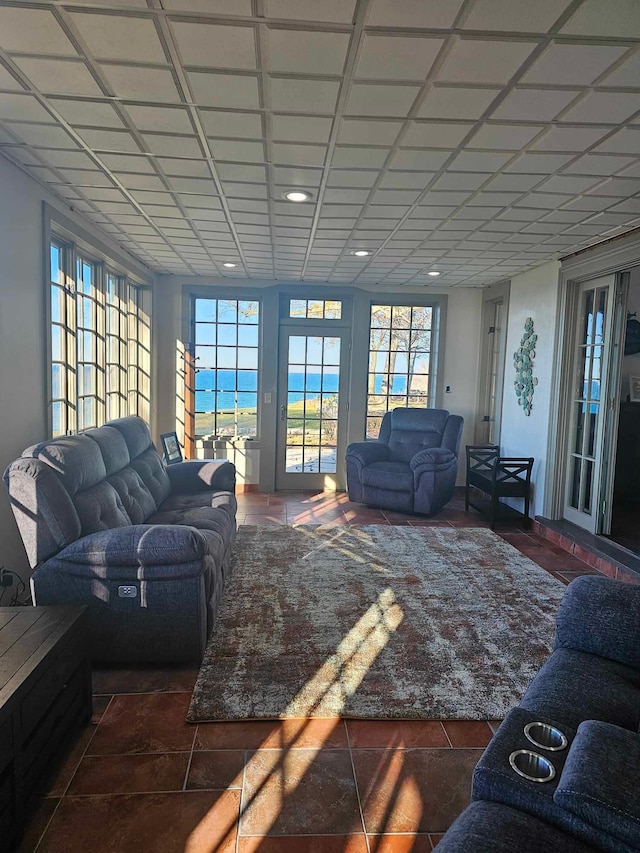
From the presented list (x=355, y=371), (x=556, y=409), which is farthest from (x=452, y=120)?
(x=355, y=371)

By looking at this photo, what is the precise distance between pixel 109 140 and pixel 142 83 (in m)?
0.64

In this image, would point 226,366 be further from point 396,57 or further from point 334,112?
point 396,57

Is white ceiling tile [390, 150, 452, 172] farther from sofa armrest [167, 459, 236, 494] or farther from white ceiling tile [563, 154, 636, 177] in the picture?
sofa armrest [167, 459, 236, 494]

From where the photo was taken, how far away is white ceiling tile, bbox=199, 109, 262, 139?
2312mm

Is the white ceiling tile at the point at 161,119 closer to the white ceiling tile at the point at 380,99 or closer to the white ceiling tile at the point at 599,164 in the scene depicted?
the white ceiling tile at the point at 380,99

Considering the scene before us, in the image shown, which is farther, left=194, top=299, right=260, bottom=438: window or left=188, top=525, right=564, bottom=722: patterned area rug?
left=194, top=299, right=260, bottom=438: window

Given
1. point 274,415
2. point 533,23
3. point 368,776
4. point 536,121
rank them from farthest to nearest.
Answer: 1. point 274,415
2. point 536,121
3. point 368,776
4. point 533,23

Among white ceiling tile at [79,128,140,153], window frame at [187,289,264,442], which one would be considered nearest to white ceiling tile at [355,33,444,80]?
white ceiling tile at [79,128,140,153]

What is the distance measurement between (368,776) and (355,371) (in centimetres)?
511

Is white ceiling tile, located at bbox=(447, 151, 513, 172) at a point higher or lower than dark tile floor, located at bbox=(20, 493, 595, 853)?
higher

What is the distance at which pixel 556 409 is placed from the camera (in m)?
4.96

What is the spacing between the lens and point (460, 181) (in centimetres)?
302

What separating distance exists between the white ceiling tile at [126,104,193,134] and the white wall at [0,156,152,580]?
0.96m

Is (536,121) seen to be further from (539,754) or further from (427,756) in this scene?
(427,756)
